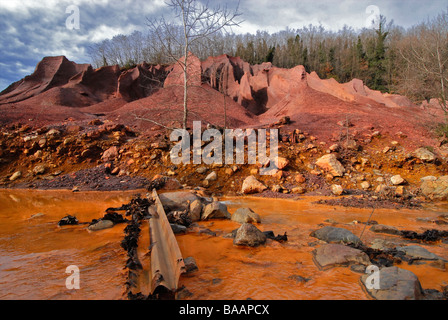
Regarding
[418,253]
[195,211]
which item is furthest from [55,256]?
[418,253]

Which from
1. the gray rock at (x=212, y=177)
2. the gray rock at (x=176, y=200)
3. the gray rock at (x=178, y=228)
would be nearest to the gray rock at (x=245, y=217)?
the gray rock at (x=178, y=228)

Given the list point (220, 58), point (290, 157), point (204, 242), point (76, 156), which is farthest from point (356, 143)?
point (220, 58)

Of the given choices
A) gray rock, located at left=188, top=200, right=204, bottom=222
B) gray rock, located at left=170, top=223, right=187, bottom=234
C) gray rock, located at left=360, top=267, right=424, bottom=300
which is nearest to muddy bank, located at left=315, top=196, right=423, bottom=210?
gray rock, located at left=188, top=200, right=204, bottom=222

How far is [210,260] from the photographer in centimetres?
247

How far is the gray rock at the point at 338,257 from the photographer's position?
2236 mm

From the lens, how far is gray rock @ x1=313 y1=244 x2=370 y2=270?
7.34 ft

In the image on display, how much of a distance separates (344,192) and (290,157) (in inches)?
82.9

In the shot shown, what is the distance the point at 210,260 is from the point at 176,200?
246 cm

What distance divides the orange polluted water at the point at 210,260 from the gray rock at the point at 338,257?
78 mm

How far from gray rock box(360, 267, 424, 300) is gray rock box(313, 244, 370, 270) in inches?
15.7

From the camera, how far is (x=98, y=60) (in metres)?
46.9

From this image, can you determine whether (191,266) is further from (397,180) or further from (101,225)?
(397,180)

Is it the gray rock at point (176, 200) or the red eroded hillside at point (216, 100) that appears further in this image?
the red eroded hillside at point (216, 100)

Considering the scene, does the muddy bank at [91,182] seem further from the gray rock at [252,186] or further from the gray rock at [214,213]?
the gray rock at [214,213]
